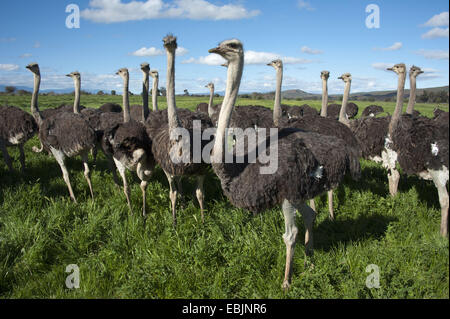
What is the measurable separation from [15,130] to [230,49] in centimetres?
554

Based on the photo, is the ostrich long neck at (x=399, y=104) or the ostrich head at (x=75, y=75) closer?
the ostrich long neck at (x=399, y=104)

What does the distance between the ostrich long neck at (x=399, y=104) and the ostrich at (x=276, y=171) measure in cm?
196

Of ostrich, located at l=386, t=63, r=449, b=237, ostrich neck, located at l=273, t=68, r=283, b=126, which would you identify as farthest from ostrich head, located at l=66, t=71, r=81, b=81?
ostrich, located at l=386, t=63, r=449, b=237

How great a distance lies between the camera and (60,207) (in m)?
4.40

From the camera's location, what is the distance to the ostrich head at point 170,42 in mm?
3958

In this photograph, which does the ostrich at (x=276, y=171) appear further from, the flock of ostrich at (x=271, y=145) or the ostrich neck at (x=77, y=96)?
the ostrich neck at (x=77, y=96)

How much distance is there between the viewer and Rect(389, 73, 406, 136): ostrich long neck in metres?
4.54

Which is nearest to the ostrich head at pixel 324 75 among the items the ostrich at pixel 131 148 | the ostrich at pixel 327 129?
the ostrich at pixel 327 129

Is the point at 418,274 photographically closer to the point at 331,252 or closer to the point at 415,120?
the point at 331,252

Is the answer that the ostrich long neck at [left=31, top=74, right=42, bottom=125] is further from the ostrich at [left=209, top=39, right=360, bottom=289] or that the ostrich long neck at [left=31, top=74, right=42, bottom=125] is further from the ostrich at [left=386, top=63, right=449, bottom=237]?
the ostrich at [left=386, top=63, right=449, bottom=237]

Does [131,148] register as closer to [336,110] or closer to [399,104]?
[399,104]

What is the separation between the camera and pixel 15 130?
254 inches

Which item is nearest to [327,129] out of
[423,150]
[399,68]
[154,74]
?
[423,150]

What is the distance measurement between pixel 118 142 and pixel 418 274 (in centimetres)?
372
